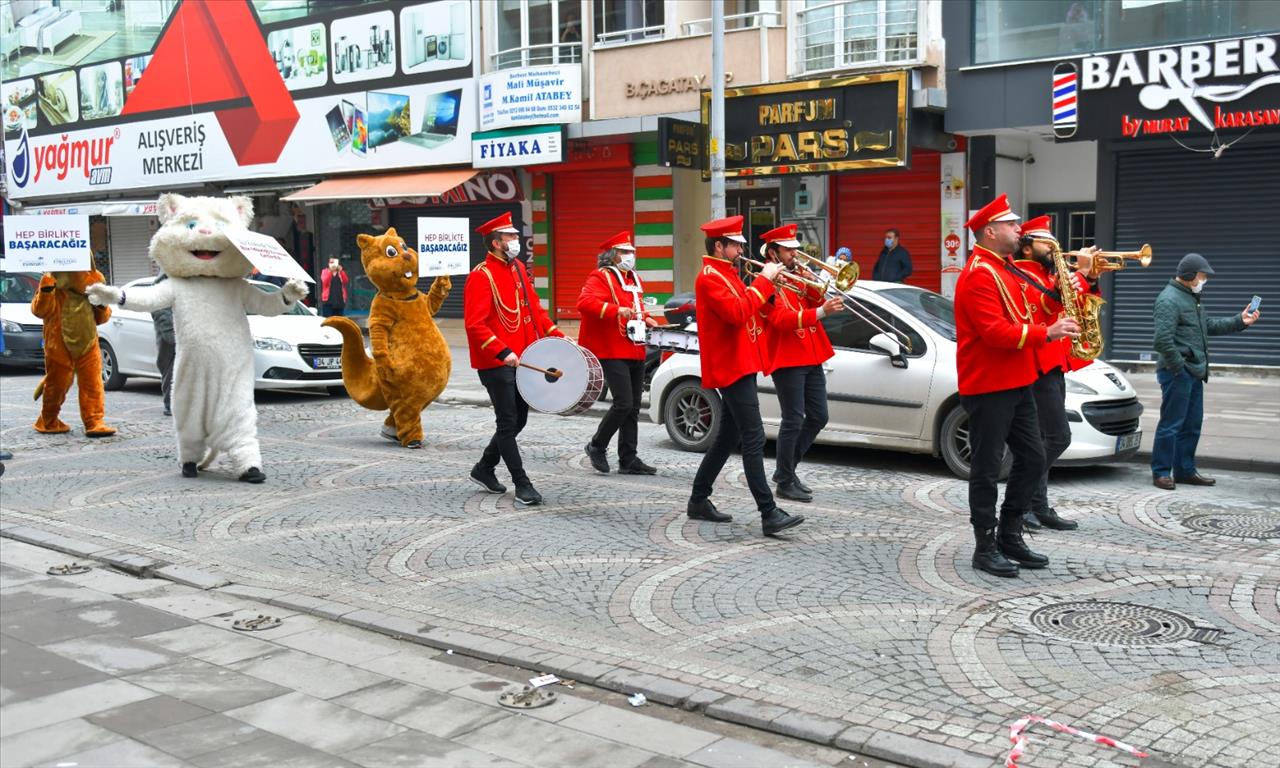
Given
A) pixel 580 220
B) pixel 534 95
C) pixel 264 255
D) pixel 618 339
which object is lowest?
pixel 618 339

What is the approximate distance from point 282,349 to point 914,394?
8.18 m

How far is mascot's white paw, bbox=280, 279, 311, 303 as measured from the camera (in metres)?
9.86

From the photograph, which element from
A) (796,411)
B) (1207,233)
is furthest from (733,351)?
(1207,233)

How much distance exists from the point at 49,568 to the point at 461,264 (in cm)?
630

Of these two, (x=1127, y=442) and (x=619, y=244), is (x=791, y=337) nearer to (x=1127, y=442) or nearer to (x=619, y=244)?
(x=619, y=244)

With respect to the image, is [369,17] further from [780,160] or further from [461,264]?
[461,264]

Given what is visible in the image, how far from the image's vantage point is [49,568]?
749cm

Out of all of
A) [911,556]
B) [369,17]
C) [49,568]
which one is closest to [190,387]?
[49,568]

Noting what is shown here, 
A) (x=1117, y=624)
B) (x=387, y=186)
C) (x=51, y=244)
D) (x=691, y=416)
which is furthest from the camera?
(x=387, y=186)

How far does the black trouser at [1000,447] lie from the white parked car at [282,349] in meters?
9.69

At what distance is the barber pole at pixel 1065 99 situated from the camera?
16.9 meters

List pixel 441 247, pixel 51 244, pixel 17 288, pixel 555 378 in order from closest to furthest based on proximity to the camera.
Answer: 1. pixel 555 378
2. pixel 51 244
3. pixel 441 247
4. pixel 17 288

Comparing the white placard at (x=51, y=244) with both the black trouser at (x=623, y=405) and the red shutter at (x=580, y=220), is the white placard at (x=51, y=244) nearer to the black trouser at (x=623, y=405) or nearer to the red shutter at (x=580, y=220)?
the black trouser at (x=623, y=405)

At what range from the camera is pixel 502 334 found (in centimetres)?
910
